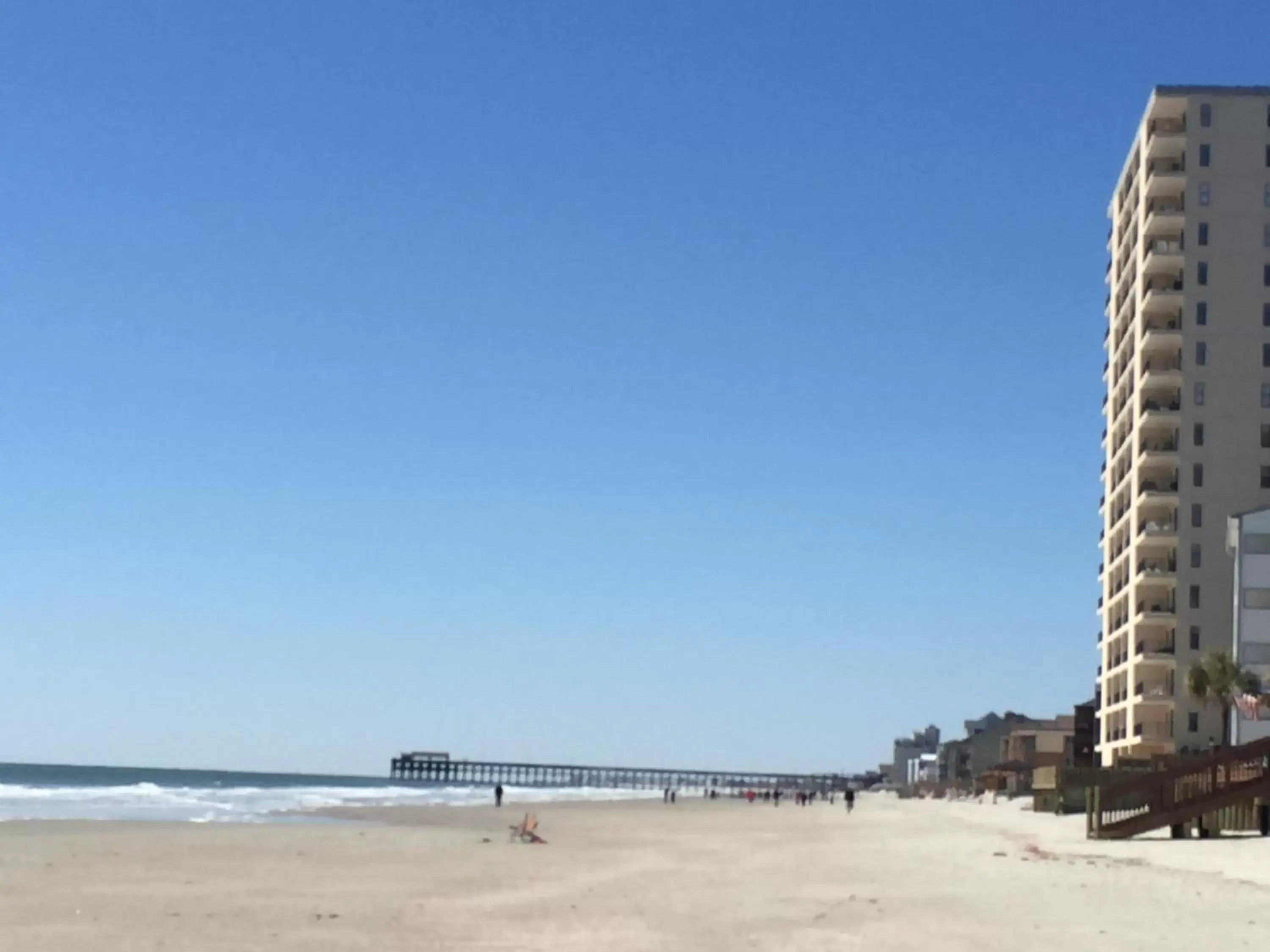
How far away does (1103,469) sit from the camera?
104562 mm

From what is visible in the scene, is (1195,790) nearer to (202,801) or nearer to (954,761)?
(202,801)

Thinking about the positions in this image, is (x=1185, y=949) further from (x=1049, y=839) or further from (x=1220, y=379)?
(x=1220, y=379)

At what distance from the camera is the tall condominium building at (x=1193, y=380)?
87.5 m

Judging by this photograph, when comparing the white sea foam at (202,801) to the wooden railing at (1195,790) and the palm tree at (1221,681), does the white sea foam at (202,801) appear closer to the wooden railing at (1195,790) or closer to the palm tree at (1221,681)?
the wooden railing at (1195,790)

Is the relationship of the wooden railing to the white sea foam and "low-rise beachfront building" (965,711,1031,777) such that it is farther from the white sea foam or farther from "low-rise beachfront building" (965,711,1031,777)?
"low-rise beachfront building" (965,711,1031,777)

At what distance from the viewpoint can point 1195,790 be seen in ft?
120

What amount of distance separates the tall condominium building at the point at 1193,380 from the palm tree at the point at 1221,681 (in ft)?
43.0

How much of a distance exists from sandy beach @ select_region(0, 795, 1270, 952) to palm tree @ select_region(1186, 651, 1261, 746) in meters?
25.6

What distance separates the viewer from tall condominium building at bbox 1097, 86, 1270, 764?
287 ft

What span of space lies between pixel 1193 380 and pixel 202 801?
2336 inches

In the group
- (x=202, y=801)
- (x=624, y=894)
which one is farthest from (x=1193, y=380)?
(x=624, y=894)

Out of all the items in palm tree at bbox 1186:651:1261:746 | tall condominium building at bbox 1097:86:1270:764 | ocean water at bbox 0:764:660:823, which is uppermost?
tall condominium building at bbox 1097:86:1270:764

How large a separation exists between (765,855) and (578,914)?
19.8 m

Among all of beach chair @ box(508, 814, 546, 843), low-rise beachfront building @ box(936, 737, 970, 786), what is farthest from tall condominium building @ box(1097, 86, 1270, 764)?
low-rise beachfront building @ box(936, 737, 970, 786)
